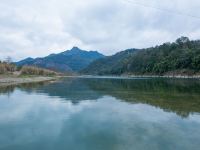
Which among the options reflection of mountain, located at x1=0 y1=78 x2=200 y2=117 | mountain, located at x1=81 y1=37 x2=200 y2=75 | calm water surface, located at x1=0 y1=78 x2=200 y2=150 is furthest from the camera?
mountain, located at x1=81 y1=37 x2=200 y2=75

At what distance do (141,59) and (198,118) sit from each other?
16010 cm

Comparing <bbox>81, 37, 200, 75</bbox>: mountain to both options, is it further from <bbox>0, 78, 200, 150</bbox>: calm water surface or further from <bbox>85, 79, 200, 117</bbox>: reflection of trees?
<bbox>0, 78, 200, 150</bbox>: calm water surface

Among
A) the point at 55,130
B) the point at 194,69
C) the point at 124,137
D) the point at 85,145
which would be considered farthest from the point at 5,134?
the point at 194,69

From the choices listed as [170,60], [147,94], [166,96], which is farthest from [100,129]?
[170,60]

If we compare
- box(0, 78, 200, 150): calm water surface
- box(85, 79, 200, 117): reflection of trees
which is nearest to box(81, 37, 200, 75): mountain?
box(85, 79, 200, 117): reflection of trees

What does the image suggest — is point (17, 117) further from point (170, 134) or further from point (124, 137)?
point (170, 134)

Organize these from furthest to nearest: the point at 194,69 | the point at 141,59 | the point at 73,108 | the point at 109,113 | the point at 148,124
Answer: the point at 141,59, the point at 194,69, the point at 73,108, the point at 109,113, the point at 148,124

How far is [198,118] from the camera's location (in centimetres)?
1933

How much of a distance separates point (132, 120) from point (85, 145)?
6.48 m

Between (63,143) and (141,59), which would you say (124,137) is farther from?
(141,59)

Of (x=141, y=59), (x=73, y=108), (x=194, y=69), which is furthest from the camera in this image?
(x=141, y=59)

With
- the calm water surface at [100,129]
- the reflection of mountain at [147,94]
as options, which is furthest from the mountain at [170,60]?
the calm water surface at [100,129]

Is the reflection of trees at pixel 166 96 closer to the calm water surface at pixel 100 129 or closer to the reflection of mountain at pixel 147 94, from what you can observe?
the reflection of mountain at pixel 147 94

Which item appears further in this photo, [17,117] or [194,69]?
[194,69]
